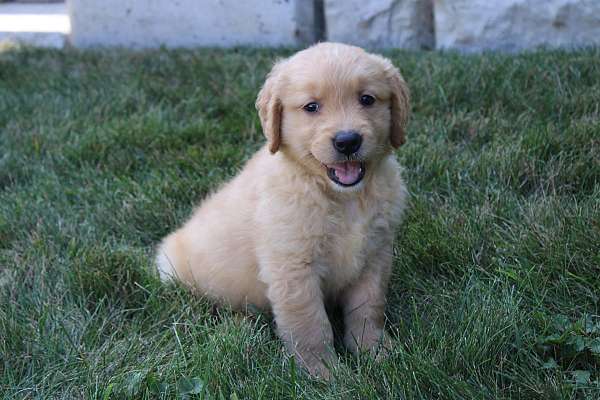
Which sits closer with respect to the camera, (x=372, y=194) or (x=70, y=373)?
(x=70, y=373)

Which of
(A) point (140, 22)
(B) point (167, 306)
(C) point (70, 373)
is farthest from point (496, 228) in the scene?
(A) point (140, 22)

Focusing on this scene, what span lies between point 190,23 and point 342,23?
59.7 inches

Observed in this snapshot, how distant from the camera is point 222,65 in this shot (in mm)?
5535

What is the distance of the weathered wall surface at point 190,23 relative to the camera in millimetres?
6551

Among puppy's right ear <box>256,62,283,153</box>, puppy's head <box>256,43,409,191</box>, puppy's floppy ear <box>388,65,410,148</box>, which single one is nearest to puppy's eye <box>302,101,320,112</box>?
puppy's head <box>256,43,409,191</box>

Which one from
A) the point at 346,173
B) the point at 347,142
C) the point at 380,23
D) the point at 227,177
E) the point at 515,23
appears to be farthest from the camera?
the point at 380,23

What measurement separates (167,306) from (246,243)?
39cm

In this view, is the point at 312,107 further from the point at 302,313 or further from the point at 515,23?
the point at 515,23

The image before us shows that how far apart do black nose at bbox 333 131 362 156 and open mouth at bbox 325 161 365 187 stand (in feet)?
Answer: 0.27

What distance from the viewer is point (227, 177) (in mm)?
3955

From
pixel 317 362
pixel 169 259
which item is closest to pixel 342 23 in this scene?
pixel 169 259

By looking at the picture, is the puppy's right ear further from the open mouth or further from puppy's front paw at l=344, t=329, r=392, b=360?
puppy's front paw at l=344, t=329, r=392, b=360

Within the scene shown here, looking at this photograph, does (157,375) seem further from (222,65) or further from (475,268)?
(222,65)

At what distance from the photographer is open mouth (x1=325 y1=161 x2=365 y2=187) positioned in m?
2.59
